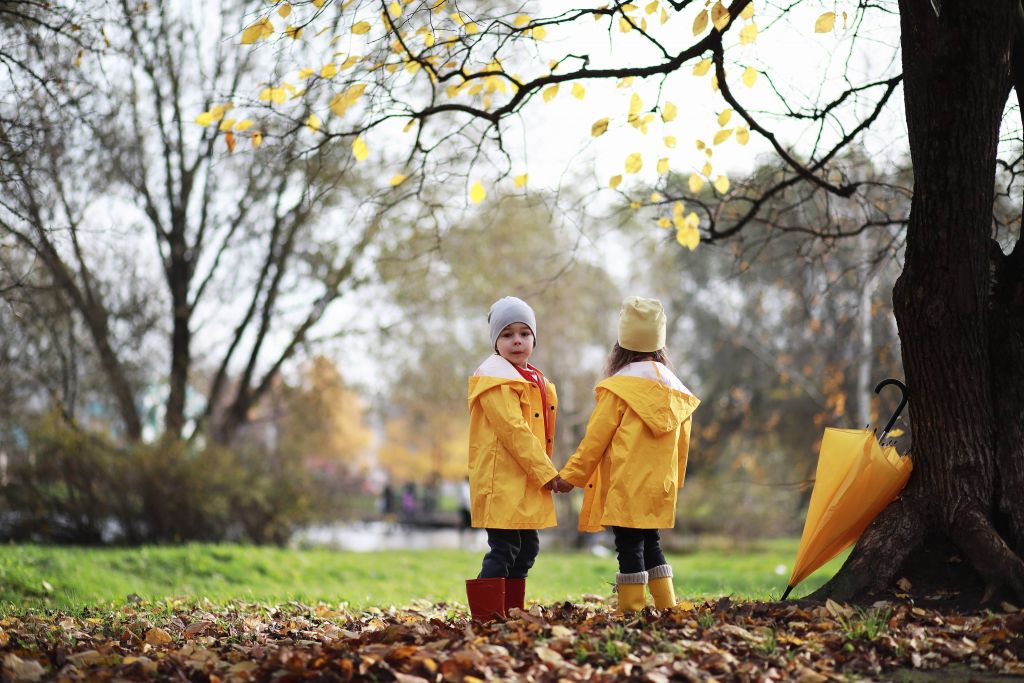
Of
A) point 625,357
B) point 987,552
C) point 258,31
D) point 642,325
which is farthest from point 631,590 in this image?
point 258,31

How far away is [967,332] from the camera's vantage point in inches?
192

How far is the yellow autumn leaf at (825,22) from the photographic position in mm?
5555

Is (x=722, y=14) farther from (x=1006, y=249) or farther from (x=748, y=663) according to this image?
(x=748, y=663)

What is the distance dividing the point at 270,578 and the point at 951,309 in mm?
7705

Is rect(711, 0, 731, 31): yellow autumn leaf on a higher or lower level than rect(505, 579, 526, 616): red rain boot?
higher

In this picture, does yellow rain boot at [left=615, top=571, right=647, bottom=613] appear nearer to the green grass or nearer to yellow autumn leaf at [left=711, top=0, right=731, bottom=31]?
the green grass

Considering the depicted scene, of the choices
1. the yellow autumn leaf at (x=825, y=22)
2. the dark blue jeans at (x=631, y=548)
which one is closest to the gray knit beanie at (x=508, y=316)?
the dark blue jeans at (x=631, y=548)

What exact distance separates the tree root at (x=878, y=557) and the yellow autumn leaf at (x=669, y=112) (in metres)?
3.14

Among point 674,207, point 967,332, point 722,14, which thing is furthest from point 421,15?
point 967,332

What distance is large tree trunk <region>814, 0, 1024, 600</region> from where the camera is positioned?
4.79 metres

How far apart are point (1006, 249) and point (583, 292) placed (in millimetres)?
14356

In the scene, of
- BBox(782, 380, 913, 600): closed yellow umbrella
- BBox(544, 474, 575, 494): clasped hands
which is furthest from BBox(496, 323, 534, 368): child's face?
BBox(782, 380, 913, 600): closed yellow umbrella

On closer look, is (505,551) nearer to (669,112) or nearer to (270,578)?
(669,112)

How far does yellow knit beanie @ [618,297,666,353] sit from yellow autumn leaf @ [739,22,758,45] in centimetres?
211
